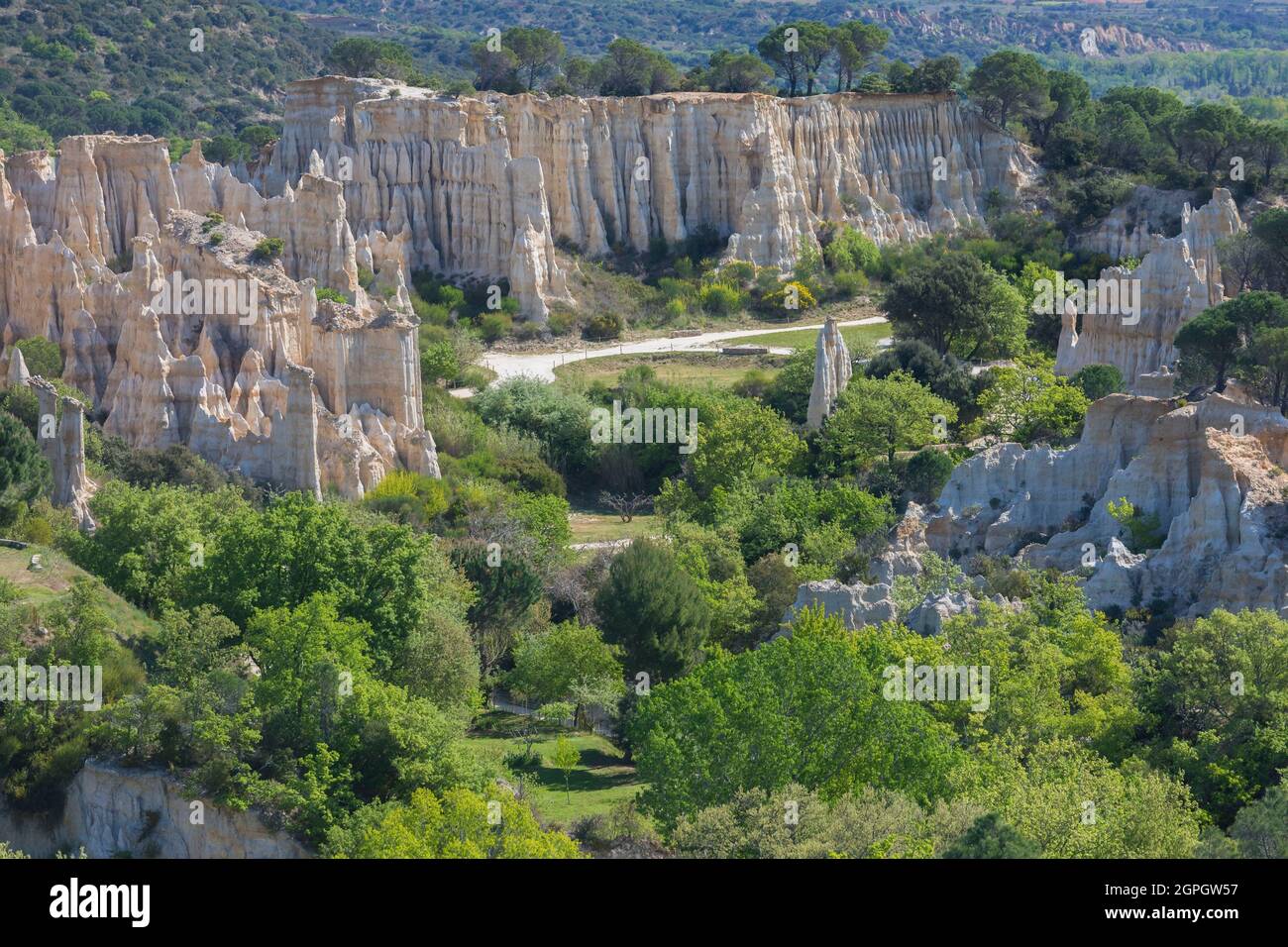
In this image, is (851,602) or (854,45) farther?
(854,45)

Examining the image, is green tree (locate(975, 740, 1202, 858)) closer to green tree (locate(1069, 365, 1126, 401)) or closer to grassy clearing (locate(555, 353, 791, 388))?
green tree (locate(1069, 365, 1126, 401))

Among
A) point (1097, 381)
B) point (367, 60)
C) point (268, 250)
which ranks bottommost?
point (1097, 381)

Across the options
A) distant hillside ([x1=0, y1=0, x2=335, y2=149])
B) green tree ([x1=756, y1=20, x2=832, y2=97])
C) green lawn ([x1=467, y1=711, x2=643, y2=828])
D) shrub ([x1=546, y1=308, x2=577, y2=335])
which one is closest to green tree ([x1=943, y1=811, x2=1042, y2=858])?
green lawn ([x1=467, y1=711, x2=643, y2=828])

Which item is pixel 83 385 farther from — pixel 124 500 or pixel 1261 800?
pixel 1261 800

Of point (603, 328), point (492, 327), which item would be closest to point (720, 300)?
point (603, 328)

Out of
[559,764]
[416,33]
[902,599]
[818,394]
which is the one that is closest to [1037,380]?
[818,394]

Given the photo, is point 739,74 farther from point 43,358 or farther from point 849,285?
point 43,358
